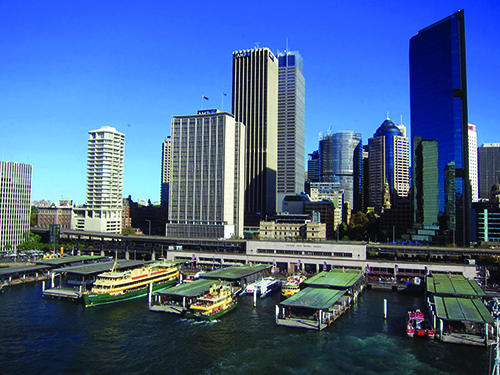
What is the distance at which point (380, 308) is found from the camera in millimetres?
87688

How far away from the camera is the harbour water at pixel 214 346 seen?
184ft

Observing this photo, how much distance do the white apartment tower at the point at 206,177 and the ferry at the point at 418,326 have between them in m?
114

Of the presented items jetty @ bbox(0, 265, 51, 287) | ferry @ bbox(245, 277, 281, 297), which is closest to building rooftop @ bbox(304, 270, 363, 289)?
ferry @ bbox(245, 277, 281, 297)

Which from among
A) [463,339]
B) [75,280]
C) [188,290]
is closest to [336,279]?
[188,290]

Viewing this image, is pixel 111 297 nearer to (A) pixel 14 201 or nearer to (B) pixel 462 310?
(B) pixel 462 310

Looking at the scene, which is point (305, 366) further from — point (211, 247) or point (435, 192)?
point (435, 192)

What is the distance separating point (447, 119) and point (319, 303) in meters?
132

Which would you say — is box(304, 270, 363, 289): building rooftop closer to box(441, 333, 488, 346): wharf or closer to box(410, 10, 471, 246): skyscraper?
box(441, 333, 488, 346): wharf

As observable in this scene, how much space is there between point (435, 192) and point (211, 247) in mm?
100466

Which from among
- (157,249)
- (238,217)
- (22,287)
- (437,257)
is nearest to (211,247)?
(157,249)

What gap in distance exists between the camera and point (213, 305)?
8000 cm

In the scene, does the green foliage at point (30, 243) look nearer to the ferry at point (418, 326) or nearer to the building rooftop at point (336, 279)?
the building rooftop at point (336, 279)

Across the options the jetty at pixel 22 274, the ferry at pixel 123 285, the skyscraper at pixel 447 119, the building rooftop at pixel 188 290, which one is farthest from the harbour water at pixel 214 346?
the skyscraper at pixel 447 119

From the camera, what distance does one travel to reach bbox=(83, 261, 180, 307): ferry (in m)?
90.9
